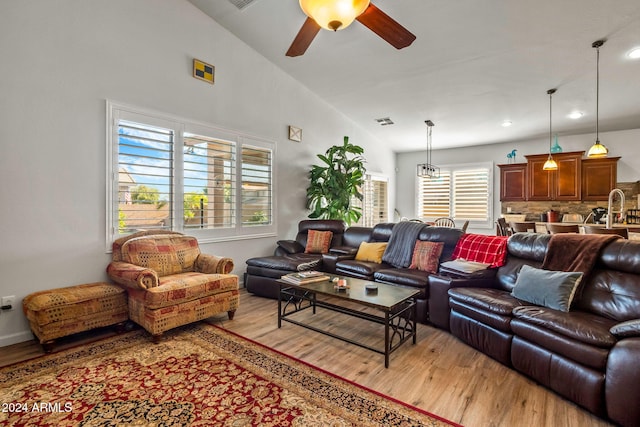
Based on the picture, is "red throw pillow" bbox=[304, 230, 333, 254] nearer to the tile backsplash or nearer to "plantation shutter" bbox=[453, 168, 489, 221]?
"plantation shutter" bbox=[453, 168, 489, 221]

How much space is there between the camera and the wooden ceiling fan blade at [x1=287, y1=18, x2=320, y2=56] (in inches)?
93.7

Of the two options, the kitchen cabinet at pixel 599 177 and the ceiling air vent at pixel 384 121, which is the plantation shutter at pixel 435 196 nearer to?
the ceiling air vent at pixel 384 121

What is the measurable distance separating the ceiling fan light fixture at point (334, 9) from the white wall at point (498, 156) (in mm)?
6709

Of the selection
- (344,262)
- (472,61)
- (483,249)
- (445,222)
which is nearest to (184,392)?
(344,262)

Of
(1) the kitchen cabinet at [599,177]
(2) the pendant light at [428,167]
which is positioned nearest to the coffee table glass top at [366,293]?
(2) the pendant light at [428,167]

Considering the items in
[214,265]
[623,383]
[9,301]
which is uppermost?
[214,265]

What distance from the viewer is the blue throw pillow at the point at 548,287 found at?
7.84 feet

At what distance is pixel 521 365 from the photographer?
2289 mm

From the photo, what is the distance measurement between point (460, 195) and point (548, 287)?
566 cm

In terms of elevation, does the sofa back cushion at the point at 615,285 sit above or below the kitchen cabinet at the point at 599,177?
below

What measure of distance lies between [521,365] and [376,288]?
3.95ft

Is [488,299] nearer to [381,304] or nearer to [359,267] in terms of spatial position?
[381,304]

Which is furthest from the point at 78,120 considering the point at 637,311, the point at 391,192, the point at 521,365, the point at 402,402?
the point at 391,192

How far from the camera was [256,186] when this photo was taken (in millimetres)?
4914
